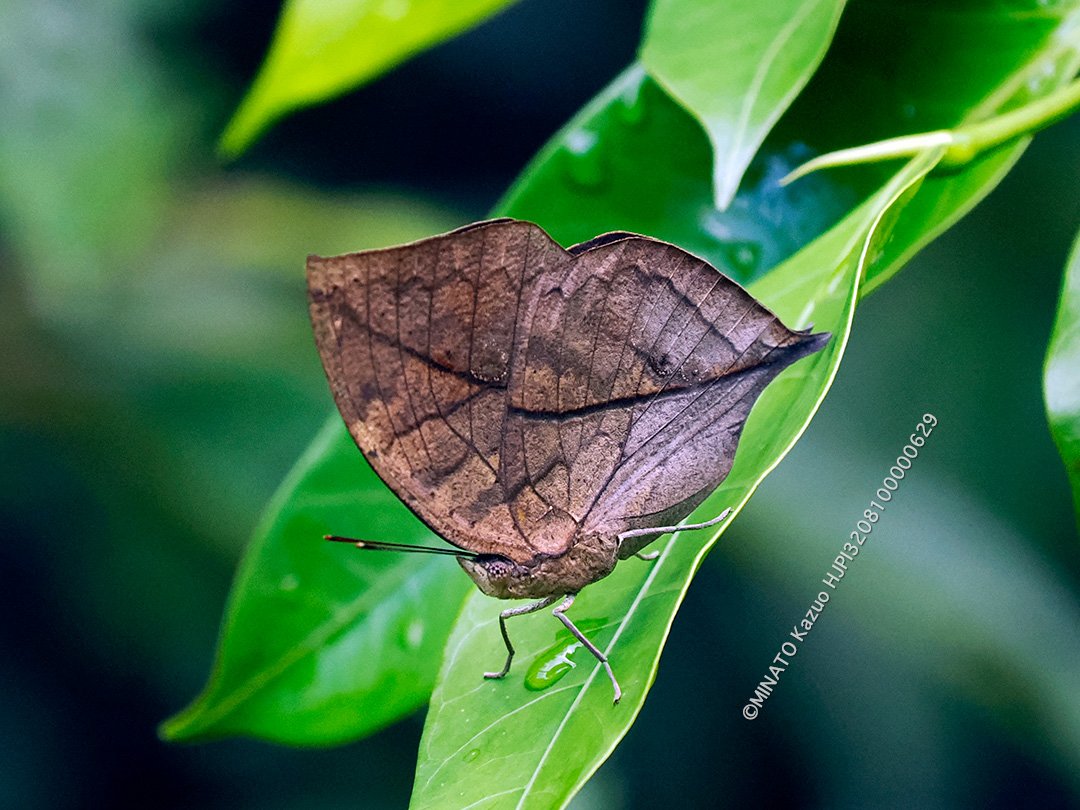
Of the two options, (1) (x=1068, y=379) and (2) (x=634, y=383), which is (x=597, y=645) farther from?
(1) (x=1068, y=379)

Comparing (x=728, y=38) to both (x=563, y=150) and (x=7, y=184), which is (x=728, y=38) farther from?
(x=7, y=184)

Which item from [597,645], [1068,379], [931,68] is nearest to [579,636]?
[597,645]

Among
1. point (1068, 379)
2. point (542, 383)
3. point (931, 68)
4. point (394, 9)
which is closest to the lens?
point (1068, 379)

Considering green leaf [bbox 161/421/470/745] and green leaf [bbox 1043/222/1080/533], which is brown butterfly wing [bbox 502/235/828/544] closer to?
green leaf [bbox 1043/222/1080/533]

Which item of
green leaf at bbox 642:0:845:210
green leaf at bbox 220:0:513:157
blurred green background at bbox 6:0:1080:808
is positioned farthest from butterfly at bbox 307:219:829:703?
blurred green background at bbox 6:0:1080:808

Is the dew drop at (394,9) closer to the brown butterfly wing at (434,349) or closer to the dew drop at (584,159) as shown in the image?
the dew drop at (584,159)

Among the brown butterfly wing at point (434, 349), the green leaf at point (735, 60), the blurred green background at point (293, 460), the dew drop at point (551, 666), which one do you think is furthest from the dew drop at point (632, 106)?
the blurred green background at point (293, 460)
